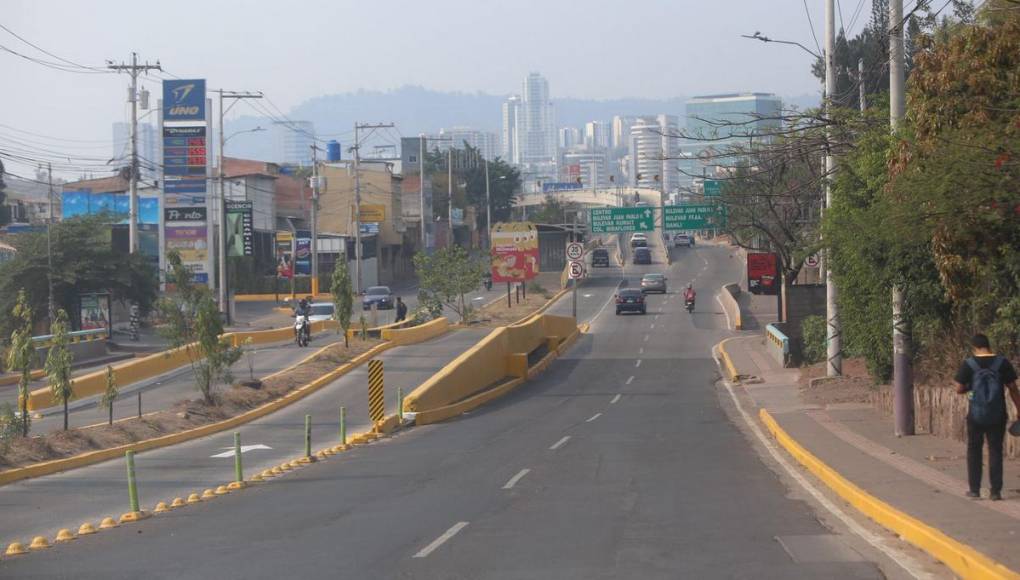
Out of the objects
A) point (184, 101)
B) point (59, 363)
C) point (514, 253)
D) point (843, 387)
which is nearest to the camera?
point (59, 363)

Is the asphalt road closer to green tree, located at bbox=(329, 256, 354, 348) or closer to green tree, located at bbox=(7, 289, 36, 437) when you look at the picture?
green tree, located at bbox=(7, 289, 36, 437)

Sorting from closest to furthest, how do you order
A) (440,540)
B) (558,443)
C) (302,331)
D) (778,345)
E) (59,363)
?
(440,540) → (558,443) → (59,363) → (778,345) → (302,331)

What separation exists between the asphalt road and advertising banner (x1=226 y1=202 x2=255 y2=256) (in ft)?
158

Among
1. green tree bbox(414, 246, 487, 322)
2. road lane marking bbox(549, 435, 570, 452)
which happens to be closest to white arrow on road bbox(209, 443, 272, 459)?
road lane marking bbox(549, 435, 570, 452)

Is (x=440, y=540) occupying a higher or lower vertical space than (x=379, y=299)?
lower

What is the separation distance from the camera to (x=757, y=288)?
56.6 meters

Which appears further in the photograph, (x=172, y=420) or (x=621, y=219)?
(x=621, y=219)

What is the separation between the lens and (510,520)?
12406 millimetres

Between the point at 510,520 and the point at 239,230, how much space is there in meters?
61.2

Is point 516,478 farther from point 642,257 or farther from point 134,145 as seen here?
point 642,257

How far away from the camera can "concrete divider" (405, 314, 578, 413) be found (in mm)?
29203

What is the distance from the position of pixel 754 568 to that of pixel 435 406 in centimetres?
2040

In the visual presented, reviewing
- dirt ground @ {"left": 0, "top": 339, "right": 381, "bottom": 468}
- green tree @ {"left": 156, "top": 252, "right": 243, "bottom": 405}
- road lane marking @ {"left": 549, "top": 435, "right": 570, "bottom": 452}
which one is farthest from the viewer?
green tree @ {"left": 156, "top": 252, "right": 243, "bottom": 405}

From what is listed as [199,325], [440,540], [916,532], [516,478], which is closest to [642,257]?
[199,325]
